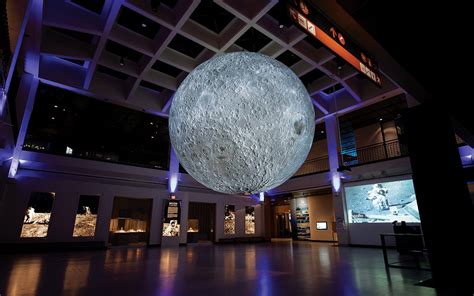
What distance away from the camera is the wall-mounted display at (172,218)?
1123 cm

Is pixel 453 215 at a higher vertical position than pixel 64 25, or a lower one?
lower

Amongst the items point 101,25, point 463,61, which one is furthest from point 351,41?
point 101,25

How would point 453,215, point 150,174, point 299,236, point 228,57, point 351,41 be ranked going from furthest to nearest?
point 299,236 < point 150,174 < point 453,215 < point 351,41 < point 228,57

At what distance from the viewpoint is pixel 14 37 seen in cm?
340

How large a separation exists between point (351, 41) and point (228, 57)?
1.90 m

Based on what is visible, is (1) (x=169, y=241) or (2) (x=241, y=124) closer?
(2) (x=241, y=124)

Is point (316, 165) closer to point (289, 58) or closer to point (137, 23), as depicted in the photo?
point (289, 58)

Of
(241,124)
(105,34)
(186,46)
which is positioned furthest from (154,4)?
(241,124)

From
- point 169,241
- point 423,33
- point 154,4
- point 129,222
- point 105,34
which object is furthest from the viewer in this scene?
point 129,222

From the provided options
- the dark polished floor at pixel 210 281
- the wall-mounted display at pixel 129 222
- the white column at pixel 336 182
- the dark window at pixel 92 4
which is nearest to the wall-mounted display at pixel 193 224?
the wall-mounted display at pixel 129 222

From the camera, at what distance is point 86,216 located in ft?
31.6

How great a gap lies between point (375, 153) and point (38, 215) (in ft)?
48.9

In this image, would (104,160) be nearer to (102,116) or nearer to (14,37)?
(102,116)

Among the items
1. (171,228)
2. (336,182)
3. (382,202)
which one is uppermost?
(336,182)
